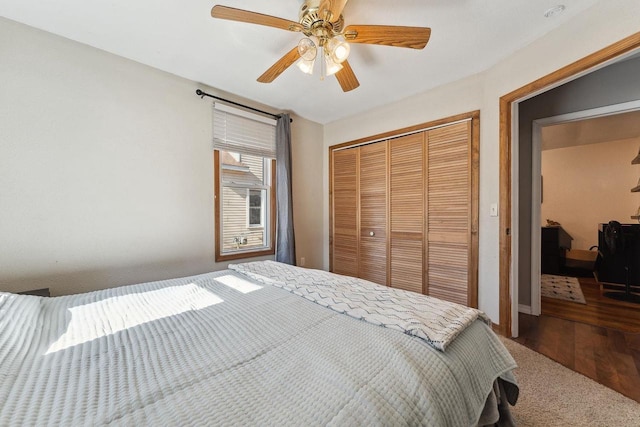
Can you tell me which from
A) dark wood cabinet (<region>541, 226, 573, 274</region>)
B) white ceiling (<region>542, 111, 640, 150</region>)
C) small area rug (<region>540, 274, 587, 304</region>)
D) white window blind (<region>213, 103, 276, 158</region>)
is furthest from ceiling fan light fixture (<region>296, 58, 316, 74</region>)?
dark wood cabinet (<region>541, 226, 573, 274</region>)

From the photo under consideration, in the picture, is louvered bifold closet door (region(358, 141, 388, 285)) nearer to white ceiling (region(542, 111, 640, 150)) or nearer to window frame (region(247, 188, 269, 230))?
window frame (region(247, 188, 269, 230))

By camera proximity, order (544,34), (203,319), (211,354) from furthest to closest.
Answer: (544,34)
(203,319)
(211,354)

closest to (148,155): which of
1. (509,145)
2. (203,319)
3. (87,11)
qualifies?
(87,11)

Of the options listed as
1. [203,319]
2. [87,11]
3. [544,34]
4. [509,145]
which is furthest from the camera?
[509,145]

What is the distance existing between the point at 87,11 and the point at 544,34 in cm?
313

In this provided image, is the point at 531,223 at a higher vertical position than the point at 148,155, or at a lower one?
lower

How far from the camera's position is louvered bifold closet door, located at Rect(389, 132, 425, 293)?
2.71 meters

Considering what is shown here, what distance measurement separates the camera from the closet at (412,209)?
2.40m

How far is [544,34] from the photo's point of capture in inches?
70.6

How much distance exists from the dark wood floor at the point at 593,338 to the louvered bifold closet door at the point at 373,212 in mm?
1468

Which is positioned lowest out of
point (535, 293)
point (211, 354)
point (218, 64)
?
point (535, 293)

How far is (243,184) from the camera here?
2848mm

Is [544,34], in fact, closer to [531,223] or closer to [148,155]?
[531,223]

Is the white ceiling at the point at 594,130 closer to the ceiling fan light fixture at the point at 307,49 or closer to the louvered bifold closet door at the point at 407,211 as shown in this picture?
the louvered bifold closet door at the point at 407,211
